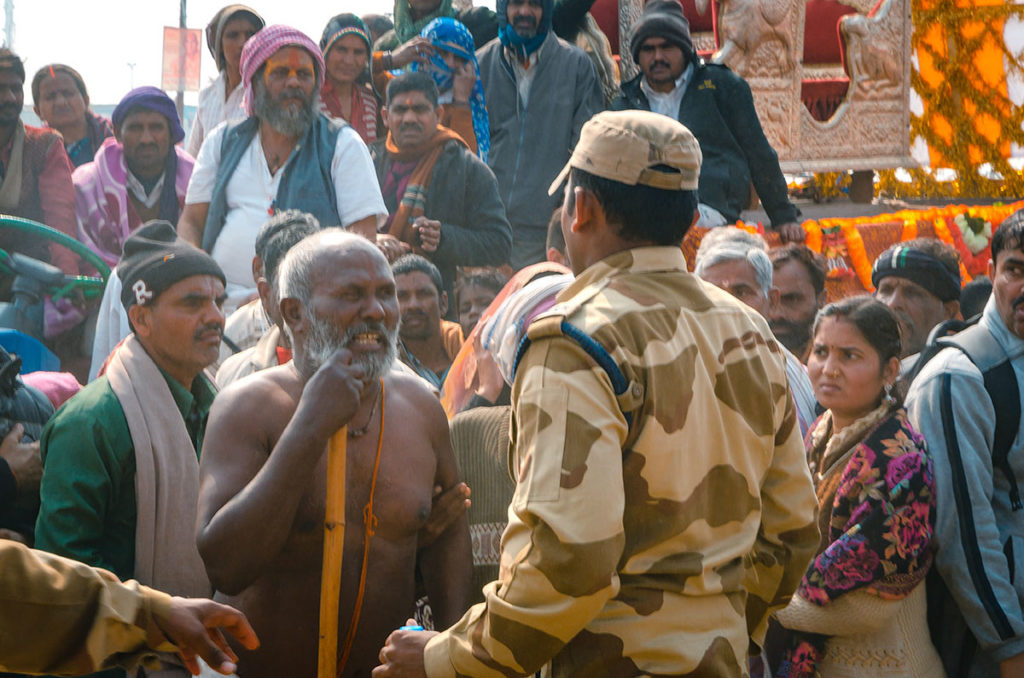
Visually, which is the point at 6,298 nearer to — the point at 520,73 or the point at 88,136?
the point at 88,136

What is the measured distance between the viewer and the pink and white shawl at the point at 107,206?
5742 mm

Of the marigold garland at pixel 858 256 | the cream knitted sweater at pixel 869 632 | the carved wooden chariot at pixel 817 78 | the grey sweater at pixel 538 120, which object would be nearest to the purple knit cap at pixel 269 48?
the grey sweater at pixel 538 120

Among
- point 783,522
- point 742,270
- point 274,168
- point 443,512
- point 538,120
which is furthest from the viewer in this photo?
point 538,120

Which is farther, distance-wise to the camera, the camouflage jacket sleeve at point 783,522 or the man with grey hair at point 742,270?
the man with grey hair at point 742,270

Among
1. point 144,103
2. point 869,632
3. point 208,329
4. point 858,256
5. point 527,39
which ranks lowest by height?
point 869,632

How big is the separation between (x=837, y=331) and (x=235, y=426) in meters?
2.03

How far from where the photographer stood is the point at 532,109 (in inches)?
256

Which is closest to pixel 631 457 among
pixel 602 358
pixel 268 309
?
pixel 602 358

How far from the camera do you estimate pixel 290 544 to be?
2594 millimetres

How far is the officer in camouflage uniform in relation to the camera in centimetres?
198

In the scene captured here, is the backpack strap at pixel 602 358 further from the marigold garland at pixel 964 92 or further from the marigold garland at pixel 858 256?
the marigold garland at pixel 964 92

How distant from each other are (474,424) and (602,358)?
1342mm

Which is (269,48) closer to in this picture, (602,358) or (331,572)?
(331,572)

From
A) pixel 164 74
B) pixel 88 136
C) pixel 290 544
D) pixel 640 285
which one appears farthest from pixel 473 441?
pixel 164 74
